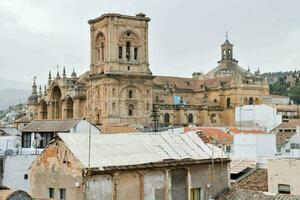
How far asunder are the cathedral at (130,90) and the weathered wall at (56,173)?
49.6 m

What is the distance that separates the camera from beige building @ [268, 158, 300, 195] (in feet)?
69.8

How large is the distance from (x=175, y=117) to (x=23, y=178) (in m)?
51.8

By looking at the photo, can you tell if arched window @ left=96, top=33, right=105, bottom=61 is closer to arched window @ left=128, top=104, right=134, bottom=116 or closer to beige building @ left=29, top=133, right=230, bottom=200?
arched window @ left=128, top=104, right=134, bottom=116

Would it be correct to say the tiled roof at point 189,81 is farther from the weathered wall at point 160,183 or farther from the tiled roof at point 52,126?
the weathered wall at point 160,183

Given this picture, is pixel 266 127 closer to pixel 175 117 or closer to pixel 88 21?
pixel 175 117

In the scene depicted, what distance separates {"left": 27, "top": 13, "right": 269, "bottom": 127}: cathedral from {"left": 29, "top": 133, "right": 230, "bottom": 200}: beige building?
A: 1915 inches

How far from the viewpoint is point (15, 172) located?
2827 cm

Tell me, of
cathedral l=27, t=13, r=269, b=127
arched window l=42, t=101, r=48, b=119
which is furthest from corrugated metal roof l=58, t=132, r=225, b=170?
arched window l=42, t=101, r=48, b=119

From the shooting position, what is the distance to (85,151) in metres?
18.4

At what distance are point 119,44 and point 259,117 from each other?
22.1m

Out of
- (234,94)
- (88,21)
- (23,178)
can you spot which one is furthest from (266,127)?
(23,178)

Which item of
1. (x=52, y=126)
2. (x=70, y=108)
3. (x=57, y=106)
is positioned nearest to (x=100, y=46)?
(x=70, y=108)

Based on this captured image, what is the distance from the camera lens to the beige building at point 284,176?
2127 cm

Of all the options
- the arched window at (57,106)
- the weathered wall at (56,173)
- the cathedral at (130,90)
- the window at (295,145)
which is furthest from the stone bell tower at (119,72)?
the weathered wall at (56,173)
